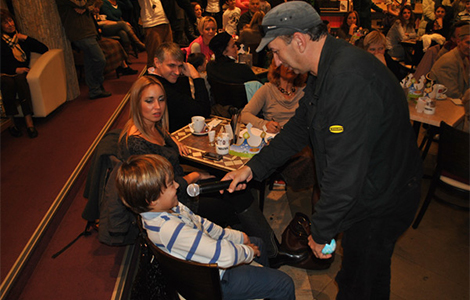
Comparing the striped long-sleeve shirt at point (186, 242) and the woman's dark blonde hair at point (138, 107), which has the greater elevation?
the woman's dark blonde hair at point (138, 107)

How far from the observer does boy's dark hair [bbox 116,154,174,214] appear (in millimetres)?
1597

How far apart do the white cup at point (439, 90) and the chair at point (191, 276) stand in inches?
126

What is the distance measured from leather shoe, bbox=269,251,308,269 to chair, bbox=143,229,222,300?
3.84 ft

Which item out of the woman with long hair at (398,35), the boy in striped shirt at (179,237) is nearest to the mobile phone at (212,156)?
the boy in striped shirt at (179,237)

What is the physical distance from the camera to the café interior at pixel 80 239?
2.42 meters

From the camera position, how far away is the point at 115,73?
7.09 meters

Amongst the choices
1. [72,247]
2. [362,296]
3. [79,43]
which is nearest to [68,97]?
[79,43]

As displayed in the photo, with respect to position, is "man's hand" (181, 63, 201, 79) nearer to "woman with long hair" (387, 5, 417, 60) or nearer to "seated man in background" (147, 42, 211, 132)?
"seated man in background" (147, 42, 211, 132)

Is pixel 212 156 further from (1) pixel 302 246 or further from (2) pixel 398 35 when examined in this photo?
(2) pixel 398 35

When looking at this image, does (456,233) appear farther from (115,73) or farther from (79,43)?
(115,73)

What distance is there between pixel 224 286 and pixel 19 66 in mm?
4439

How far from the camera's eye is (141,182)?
63.0 inches

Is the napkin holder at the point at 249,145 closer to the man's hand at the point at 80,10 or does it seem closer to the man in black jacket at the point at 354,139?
the man in black jacket at the point at 354,139

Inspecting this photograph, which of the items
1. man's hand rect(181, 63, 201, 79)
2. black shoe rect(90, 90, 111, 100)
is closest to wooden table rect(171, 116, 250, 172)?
man's hand rect(181, 63, 201, 79)
